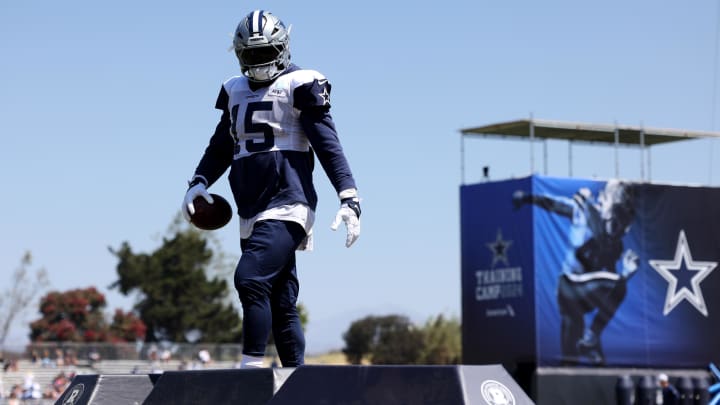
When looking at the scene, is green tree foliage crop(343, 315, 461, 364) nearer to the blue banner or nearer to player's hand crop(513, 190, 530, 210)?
the blue banner

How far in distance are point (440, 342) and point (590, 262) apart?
34.1m

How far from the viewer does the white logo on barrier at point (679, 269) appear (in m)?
33.9

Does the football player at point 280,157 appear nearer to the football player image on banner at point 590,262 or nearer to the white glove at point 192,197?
the white glove at point 192,197

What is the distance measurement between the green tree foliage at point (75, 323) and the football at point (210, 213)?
62.0 metres

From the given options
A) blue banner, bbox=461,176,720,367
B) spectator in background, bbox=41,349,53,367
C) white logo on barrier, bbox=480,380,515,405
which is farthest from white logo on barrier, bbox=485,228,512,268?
white logo on barrier, bbox=480,380,515,405

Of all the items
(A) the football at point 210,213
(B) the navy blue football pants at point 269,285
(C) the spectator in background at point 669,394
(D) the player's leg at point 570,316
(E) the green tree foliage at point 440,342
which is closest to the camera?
(B) the navy blue football pants at point 269,285

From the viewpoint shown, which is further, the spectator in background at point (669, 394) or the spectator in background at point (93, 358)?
the spectator in background at point (93, 358)

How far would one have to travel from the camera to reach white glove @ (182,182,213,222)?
614cm

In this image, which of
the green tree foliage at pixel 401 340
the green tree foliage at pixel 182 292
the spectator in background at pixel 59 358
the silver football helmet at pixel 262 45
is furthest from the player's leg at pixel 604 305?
the green tree foliage at pixel 182 292

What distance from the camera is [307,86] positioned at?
585 centimetres

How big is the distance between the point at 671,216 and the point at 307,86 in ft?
96.3

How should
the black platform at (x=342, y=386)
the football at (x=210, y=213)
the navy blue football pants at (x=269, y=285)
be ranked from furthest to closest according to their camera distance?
the football at (x=210, y=213) → the navy blue football pants at (x=269, y=285) → the black platform at (x=342, y=386)

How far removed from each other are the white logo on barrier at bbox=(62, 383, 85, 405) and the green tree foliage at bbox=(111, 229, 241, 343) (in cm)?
6323

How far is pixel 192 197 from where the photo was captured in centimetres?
618
